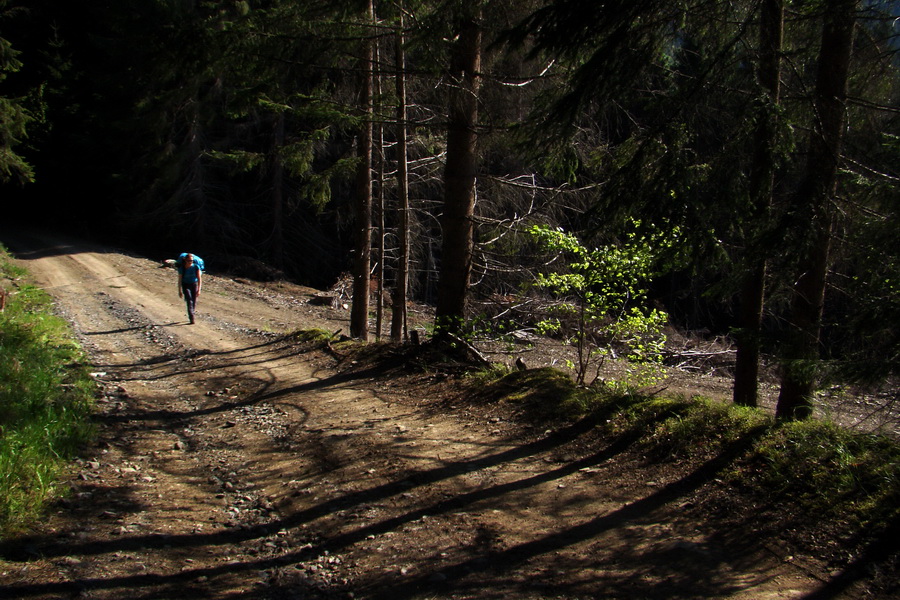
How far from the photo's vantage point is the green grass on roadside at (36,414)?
4281 millimetres

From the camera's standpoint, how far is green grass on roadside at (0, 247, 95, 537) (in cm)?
428

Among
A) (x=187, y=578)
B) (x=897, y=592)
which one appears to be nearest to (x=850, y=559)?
(x=897, y=592)

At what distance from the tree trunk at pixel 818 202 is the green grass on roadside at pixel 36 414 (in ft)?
18.0

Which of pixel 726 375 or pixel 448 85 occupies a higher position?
pixel 448 85

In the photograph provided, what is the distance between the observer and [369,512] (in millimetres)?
4504

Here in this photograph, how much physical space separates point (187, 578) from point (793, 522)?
12.1 feet

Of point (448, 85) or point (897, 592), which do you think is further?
point (448, 85)

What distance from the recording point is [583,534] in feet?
13.2

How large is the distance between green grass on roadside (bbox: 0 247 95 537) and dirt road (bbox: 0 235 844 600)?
20 centimetres

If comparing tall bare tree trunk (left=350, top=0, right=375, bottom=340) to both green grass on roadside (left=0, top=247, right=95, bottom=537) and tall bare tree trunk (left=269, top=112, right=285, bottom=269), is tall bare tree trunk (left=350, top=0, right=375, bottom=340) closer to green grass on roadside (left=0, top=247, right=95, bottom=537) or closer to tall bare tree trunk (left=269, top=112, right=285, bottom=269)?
green grass on roadside (left=0, top=247, right=95, bottom=537)

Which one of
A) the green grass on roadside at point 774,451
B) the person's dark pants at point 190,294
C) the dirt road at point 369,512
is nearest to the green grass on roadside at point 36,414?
the dirt road at point 369,512

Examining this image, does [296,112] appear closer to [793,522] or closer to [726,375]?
[793,522]

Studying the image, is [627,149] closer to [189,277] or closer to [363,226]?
[363,226]

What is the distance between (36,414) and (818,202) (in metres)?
7.46
